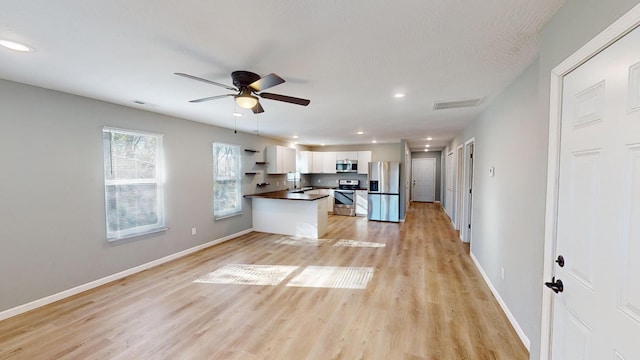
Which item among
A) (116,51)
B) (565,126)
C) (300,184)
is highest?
(116,51)

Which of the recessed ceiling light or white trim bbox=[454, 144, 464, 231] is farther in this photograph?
white trim bbox=[454, 144, 464, 231]

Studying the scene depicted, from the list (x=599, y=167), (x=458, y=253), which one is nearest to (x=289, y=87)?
(x=599, y=167)

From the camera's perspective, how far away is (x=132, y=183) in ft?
12.2

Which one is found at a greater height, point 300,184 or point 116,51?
point 116,51

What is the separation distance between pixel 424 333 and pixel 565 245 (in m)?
1.43

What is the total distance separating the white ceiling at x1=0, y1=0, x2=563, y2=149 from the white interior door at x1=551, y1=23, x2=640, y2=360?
61 centimetres

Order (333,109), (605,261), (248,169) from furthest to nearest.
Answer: (248,169) → (333,109) → (605,261)

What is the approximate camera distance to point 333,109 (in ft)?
12.3

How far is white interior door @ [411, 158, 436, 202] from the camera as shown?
10.5 meters

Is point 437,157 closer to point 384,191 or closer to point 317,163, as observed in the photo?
point 384,191

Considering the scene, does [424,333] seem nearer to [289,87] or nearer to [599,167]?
[599,167]

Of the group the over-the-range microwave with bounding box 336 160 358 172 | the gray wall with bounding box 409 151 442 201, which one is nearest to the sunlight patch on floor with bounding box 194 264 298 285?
the over-the-range microwave with bounding box 336 160 358 172

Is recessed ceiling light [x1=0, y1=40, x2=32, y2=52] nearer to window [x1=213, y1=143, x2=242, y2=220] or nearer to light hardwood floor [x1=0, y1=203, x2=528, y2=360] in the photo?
light hardwood floor [x1=0, y1=203, x2=528, y2=360]

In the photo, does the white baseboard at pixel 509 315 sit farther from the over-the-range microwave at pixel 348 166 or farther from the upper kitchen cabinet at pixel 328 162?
the upper kitchen cabinet at pixel 328 162
